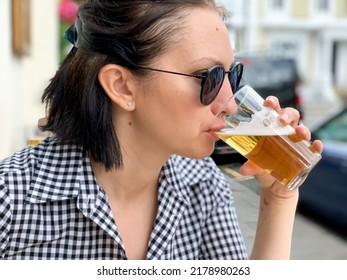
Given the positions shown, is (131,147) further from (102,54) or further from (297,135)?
(297,135)

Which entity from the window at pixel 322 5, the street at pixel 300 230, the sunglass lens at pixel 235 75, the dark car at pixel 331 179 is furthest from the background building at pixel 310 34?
the sunglass lens at pixel 235 75

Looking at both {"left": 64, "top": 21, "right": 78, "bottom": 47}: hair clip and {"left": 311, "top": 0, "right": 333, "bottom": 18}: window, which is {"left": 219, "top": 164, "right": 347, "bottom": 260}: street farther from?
{"left": 311, "top": 0, "right": 333, "bottom": 18}: window

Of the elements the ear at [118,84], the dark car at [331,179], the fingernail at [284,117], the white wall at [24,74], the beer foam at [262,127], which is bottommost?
the dark car at [331,179]

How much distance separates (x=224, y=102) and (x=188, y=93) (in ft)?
0.29

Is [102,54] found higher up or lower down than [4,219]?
higher up

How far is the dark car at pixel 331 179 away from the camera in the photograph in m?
5.50

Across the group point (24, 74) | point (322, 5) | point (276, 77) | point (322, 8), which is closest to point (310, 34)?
point (322, 8)

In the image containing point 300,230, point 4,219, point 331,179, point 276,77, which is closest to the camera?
point 4,219

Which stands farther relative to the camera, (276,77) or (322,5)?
(322,5)

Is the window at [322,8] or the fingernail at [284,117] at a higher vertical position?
the fingernail at [284,117]

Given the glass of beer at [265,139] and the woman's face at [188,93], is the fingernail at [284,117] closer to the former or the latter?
the glass of beer at [265,139]

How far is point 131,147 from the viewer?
1.48 metres

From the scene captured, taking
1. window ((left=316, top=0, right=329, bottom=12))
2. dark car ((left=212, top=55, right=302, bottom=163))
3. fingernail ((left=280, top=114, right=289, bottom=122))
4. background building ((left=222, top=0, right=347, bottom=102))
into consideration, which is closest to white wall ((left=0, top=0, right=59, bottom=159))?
fingernail ((left=280, top=114, right=289, bottom=122))
